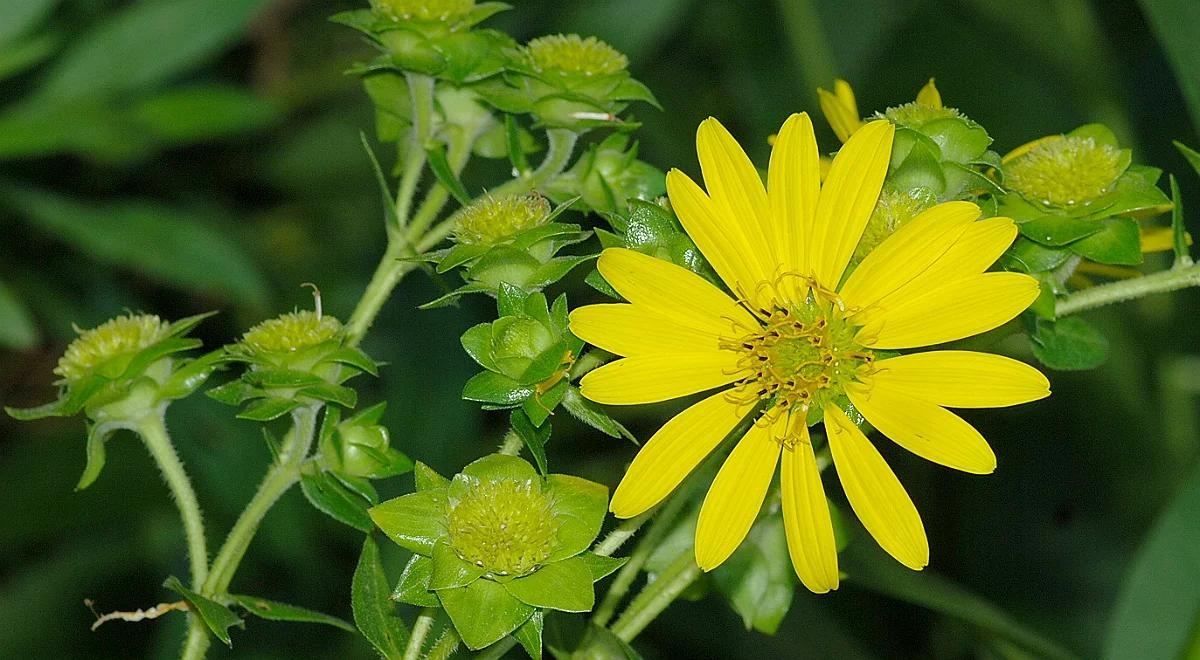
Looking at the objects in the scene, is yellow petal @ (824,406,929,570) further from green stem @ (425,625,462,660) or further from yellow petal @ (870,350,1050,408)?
green stem @ (425,625,462,660)

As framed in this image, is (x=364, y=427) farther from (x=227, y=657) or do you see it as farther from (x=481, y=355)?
(x=227, y=657)

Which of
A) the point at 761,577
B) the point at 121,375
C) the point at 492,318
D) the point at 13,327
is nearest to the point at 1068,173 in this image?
the point at 761,577

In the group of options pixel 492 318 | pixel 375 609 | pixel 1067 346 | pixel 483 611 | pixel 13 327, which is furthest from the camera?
pixel 492 318

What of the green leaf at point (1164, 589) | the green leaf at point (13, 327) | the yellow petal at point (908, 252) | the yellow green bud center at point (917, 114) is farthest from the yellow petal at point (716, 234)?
the green leaf at point (13, 327)

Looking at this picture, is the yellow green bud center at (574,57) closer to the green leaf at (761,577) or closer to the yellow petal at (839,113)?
the yellow petal at (839,113)

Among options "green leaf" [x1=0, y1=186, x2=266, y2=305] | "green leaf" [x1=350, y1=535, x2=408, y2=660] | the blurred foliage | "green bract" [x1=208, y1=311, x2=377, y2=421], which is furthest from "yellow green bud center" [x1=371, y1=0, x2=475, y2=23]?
"green leaf" [x1=0, y1=186, x2=266, y2=305]

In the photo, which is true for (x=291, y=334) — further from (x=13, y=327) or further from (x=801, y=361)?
(x=13, y=327)

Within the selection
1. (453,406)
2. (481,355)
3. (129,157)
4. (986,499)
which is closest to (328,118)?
(129,157)
